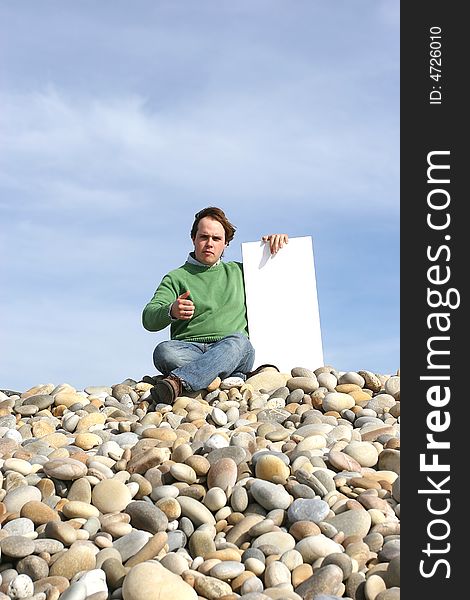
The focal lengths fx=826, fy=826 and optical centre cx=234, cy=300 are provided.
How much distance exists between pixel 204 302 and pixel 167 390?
36.7 inches

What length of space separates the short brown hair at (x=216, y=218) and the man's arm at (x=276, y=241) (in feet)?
0.93

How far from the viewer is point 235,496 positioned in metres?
2.96

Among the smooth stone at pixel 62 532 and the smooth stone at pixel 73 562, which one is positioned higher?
the smooth stone at pixel 62 532

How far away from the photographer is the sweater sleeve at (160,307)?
5.47 metres

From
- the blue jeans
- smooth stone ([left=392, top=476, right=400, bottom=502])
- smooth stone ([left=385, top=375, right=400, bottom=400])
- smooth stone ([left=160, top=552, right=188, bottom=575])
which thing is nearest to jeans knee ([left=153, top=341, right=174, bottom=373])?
the blue jeans

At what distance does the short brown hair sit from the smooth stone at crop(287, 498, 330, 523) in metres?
3.21

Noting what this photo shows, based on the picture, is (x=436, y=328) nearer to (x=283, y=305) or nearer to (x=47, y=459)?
(x=47, y=459)

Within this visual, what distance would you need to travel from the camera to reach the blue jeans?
5157 mm

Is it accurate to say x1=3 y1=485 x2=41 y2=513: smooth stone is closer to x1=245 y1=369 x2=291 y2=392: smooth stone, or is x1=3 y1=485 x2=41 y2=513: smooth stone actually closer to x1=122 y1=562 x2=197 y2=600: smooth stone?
x1=122 y1=562 x2=197 y2=600: smooth stone

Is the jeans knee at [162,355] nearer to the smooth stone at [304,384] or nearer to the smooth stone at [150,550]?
the smooth stone at [304,384]

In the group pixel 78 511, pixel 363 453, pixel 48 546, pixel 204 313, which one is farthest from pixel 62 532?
pixel 204 313

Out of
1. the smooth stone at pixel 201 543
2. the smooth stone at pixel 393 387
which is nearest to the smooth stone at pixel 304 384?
the smooth stone at pixel 393 387

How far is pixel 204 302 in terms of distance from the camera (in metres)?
5.72

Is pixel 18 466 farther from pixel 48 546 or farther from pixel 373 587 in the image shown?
pixel 373 587
